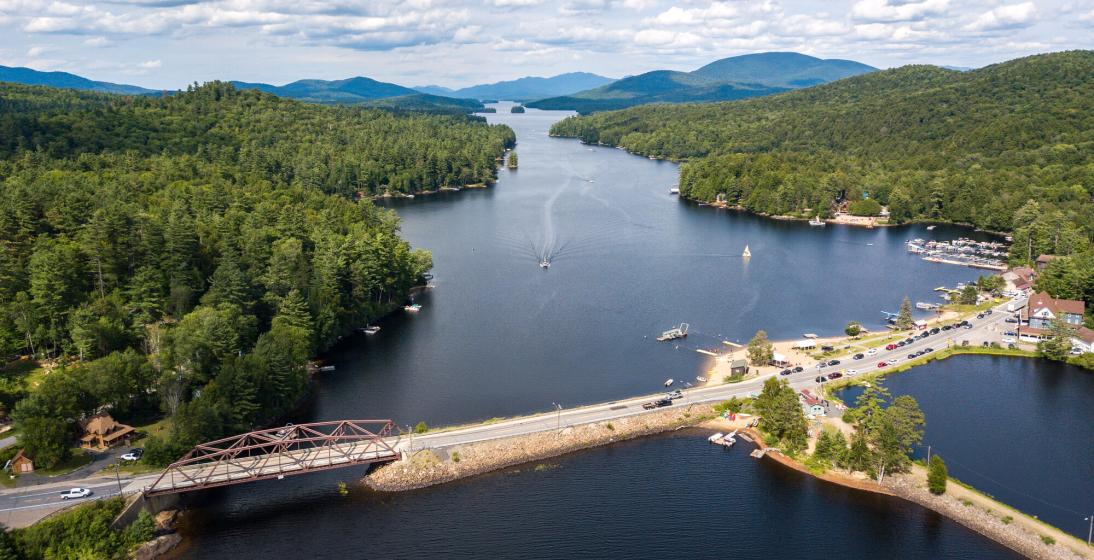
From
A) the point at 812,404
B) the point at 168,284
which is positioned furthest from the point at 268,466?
the point at 812,404

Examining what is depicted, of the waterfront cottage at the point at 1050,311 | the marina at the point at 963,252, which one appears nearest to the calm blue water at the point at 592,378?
the marina at the point at 963,252

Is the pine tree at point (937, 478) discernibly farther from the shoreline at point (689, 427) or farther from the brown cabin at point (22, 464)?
the brown cabin at point (22, 464)

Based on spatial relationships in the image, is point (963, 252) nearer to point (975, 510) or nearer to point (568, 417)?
point (975, 510)

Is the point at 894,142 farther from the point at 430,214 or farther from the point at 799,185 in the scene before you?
the point at 430,214

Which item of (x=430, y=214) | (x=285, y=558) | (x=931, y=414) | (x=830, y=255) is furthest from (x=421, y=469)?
(x=430, y=214)

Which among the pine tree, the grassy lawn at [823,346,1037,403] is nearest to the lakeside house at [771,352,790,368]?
the grassy lawn at [823,346,1037,403]

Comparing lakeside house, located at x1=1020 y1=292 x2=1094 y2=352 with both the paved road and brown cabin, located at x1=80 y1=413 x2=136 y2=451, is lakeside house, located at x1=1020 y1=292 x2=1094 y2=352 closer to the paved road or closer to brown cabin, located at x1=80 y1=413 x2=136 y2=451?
the paved road
